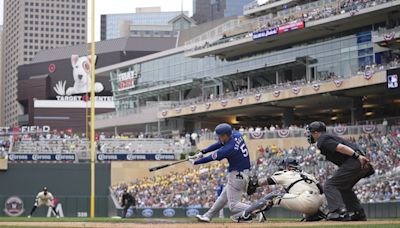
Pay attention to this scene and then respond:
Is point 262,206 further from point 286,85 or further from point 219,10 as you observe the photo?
point 219,10

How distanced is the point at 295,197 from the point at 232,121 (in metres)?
56.2

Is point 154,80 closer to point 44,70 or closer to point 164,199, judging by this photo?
point 164,199

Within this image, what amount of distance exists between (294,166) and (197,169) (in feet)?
114

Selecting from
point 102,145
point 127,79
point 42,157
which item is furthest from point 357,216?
point 127,79

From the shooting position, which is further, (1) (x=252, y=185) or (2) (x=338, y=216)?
(1) (x=252, y=185)

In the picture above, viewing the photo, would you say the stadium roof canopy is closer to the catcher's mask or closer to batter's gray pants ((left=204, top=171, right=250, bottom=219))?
batter's gray pants ((left=204, top=171, right=250, bottom=219))

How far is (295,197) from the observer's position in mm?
13195

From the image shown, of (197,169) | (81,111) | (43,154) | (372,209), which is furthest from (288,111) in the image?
(81,111)

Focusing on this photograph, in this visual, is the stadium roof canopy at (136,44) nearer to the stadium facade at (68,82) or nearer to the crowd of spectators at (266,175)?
the stadium facade at (68,82)

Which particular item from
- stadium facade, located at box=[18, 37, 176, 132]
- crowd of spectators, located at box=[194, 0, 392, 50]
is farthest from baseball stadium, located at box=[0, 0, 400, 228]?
stadium facade, located at box=[18, 37, 176, 132]

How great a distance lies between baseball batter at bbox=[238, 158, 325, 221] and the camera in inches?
521

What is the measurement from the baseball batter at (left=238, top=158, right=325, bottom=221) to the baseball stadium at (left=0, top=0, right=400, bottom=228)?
1.84 ft

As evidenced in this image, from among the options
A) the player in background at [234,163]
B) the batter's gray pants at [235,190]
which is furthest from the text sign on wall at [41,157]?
the batter's gray pants at [235,190]

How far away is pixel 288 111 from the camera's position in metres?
62.5
